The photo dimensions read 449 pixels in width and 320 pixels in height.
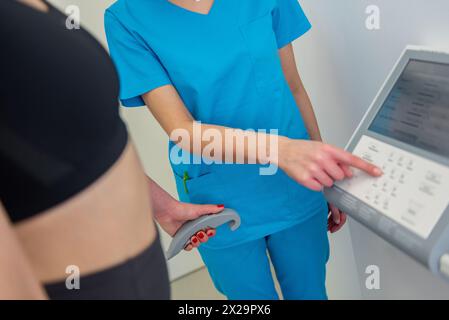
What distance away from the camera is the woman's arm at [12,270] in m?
0.32

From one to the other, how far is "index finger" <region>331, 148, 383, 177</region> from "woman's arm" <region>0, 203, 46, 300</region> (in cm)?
49

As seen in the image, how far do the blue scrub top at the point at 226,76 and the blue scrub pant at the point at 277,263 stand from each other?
4 cm

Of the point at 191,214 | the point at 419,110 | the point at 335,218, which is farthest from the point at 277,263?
the point at 419,110

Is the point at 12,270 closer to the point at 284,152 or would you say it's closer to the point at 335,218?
the point at 284,152

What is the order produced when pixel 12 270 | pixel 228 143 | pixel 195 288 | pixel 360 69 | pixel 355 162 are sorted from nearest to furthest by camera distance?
pixel 12 270, pixel 355 162, pixel 228 143, pixel 360 69, pixel 195 288

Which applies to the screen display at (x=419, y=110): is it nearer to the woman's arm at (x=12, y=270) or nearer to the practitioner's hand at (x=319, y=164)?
the practitioner's hand at (x=319, y=164)

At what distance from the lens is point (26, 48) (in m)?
0.38

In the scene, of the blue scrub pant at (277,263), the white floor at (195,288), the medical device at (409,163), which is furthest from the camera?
the white floor at (195,288)

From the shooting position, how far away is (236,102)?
36.8 inches

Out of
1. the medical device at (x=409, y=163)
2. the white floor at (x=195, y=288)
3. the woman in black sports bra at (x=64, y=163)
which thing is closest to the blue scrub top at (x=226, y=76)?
the medical device at (x=409, y=163)

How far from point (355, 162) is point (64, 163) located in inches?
18.4

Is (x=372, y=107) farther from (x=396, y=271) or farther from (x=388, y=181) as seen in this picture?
(x=396, y=271)

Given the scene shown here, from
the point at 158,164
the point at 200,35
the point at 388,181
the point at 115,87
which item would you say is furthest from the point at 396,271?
the point at 158,164

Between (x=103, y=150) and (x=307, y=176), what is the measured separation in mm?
382
